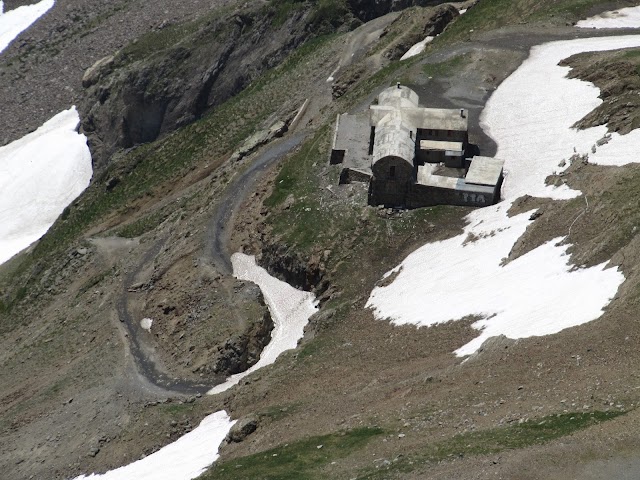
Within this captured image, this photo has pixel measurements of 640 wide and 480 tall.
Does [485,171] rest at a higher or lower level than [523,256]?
lower

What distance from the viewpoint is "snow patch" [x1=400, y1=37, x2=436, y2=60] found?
10581cm

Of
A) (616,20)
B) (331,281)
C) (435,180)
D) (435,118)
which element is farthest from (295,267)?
(616,20)

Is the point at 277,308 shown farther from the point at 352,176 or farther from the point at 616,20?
the point at 616,20

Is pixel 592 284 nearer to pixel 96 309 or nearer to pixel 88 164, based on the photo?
pixel 96 309

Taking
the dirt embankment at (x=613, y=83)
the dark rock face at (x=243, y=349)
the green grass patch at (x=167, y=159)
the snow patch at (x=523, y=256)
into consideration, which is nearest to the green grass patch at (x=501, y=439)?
the snow patch at (x=523, y=256)

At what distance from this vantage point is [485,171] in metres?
73.4

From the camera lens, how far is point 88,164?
488 ft

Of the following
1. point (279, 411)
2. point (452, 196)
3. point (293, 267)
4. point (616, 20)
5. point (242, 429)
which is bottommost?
point (616, 20)

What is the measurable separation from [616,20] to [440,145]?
38361mm

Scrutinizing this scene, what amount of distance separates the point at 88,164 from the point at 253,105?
1637 inches

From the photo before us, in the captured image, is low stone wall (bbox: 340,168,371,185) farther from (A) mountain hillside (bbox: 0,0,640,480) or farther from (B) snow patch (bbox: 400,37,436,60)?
(B) snow patch (bbox: 400,37,436,60)

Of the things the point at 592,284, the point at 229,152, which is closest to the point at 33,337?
the point at 229,152

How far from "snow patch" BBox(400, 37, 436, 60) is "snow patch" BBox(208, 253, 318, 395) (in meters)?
39.5

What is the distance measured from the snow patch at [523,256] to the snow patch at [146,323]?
22.4 m
